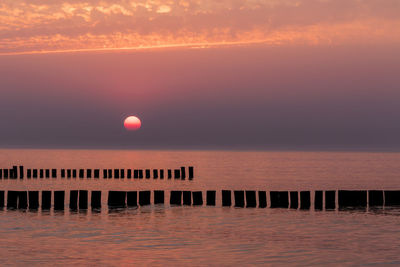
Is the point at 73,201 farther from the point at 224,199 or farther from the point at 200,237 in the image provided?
the point at 200,237

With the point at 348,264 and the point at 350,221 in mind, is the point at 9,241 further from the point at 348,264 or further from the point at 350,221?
the point at 350,221

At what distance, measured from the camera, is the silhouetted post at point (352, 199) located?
116ft

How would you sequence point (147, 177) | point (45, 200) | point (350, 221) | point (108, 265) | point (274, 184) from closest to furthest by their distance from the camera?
point (108, 265) → point (350, 221) → point (45, 200) → point (274, 184) → point (147, 177)

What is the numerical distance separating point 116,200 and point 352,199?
12.8 m

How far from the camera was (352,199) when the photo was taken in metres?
35.6

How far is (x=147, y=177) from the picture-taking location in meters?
68.8

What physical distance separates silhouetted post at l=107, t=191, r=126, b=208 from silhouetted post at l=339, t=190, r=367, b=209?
38.5 ft

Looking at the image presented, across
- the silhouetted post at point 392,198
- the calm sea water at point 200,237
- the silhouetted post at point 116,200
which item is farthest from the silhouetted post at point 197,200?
the silhouetted post at point 392,198

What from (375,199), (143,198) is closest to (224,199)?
(143,198)

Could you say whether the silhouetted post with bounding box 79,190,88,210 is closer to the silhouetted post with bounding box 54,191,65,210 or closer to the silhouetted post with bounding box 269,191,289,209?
the silhouetted post with bounding box 54,191,65,210

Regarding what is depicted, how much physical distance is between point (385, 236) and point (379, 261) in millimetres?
5579

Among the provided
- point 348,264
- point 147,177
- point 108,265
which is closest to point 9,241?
point 108,265

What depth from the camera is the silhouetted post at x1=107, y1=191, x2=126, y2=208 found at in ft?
114

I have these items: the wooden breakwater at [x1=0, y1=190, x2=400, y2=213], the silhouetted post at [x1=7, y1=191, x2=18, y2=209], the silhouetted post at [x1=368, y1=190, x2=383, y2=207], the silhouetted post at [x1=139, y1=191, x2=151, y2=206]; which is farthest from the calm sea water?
the silhouetted post at [x1=7, y1=191, x2=18, y2=209]
